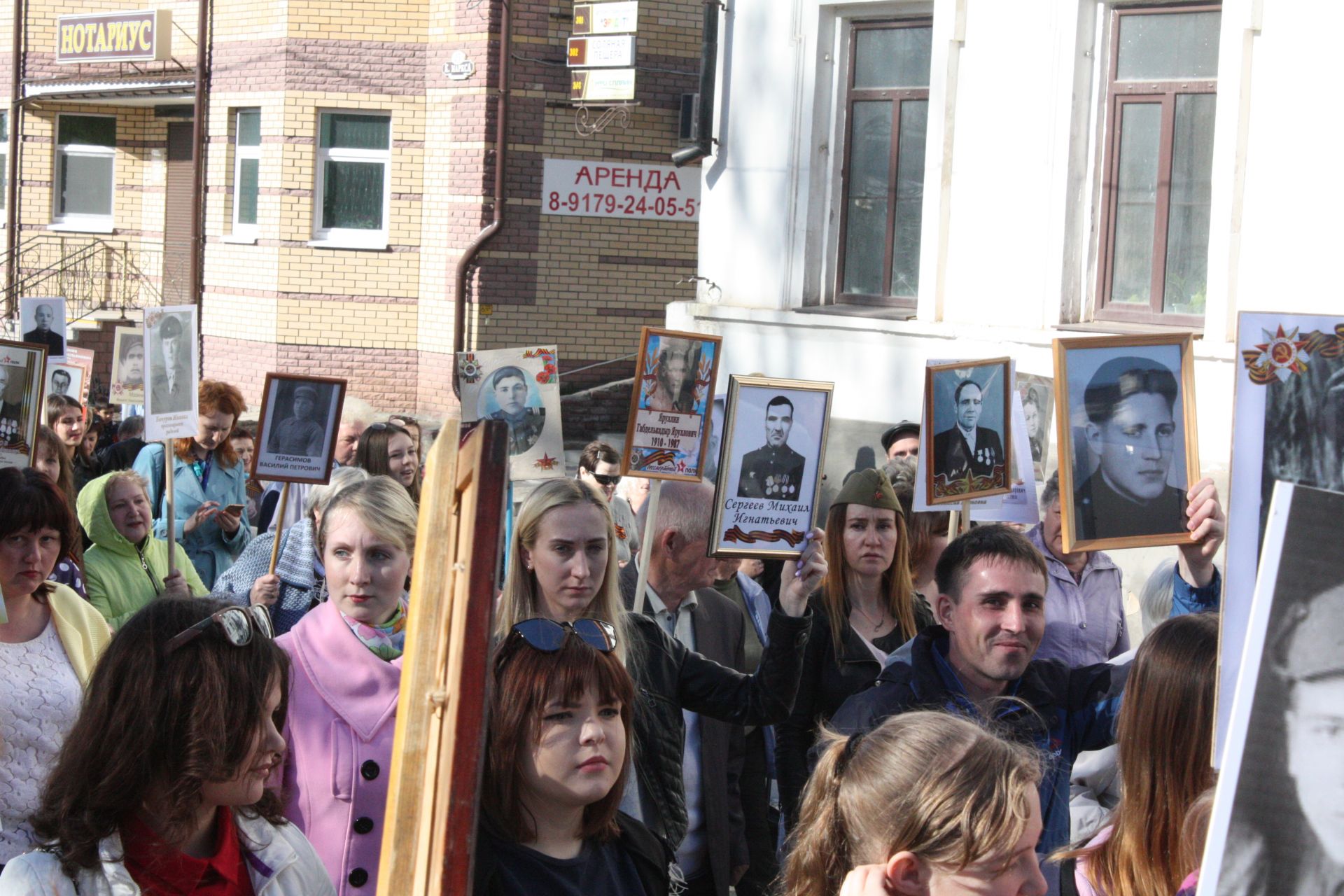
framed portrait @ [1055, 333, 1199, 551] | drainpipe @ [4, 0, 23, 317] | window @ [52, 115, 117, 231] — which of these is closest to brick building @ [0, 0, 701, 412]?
window @ [52, 115, 117, 231]

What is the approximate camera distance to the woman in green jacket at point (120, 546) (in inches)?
206

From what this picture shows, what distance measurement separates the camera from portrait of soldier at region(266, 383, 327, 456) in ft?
20.1

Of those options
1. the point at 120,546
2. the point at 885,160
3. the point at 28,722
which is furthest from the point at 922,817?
the point at 885,160

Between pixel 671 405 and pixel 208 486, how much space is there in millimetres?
2766

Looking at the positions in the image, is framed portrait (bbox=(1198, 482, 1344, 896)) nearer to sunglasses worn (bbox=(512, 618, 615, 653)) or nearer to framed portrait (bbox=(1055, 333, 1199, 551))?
sunglasses worn (bbox=(512, 618, 615, 653))

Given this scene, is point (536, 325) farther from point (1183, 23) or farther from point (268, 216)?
point (1183, 23)

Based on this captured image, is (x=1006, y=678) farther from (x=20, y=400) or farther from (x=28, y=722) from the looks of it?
(x=20, y=400)

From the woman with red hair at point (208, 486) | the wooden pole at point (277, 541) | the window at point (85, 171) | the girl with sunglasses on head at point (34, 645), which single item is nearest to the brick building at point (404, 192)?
the window at point (85, 171)

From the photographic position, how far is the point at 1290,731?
1.41 metres

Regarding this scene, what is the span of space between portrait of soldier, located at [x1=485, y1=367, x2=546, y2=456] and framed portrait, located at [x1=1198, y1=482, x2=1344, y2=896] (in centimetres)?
506

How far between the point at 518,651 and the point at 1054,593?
283 centimetres

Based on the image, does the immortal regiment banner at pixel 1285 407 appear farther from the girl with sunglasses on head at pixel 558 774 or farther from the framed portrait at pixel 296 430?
the framed portrait at pixel 296 430

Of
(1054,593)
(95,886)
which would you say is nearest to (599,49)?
(1054,593)

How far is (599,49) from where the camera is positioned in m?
16.9
